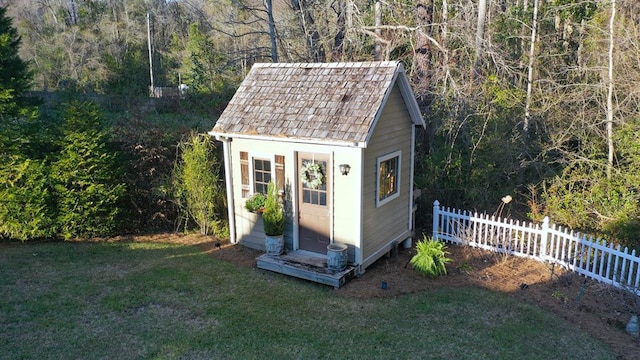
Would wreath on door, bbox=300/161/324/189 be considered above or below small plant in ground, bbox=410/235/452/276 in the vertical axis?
above

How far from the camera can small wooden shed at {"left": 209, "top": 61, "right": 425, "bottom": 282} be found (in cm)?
820

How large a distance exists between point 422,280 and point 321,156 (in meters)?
3.11

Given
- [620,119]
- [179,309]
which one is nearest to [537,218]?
[620,119]

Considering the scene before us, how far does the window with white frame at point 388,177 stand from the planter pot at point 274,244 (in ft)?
6.85

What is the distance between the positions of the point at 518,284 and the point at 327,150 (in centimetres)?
444

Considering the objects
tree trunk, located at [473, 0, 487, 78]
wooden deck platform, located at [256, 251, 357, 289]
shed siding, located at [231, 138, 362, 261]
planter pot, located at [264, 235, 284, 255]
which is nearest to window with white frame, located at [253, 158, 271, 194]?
shed siding, located at [231, 138, 362, 261]

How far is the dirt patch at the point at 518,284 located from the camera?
7094 mm

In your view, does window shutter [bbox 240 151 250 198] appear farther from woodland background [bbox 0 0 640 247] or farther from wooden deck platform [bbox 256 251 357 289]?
woodland background [bbox 0 0 640 247]

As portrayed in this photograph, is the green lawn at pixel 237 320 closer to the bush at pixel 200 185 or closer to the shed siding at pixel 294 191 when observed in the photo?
the shed siding at pixel 294 191

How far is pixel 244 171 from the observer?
31.3ft

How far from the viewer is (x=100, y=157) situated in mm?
10273

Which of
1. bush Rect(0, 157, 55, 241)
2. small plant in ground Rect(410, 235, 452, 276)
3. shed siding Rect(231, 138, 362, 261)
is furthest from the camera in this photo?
bush Rect(0, 157, 55, 241)

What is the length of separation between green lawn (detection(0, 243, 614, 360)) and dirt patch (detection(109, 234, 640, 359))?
33cm

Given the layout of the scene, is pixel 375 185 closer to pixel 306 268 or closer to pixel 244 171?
pixel 306 268
